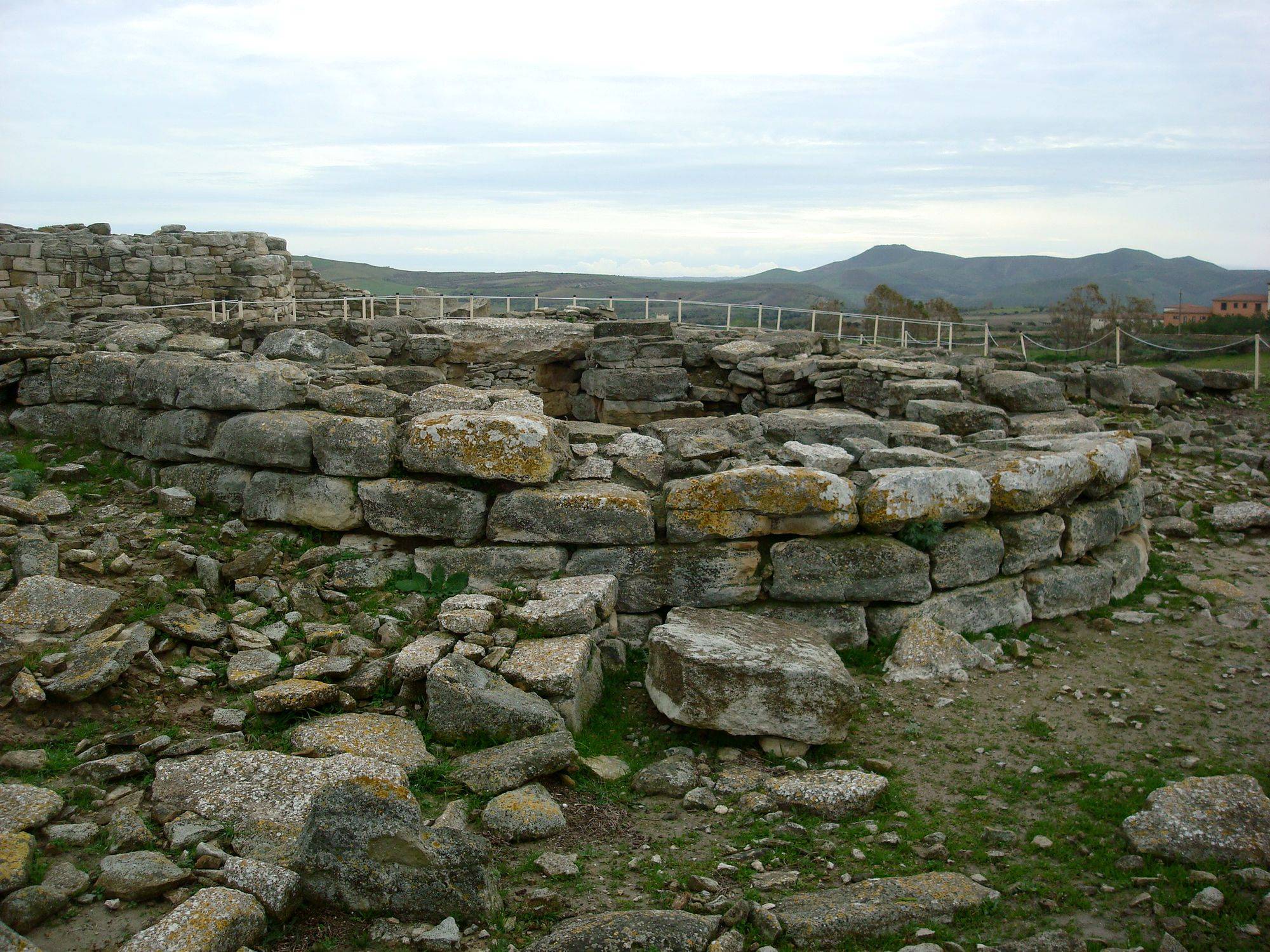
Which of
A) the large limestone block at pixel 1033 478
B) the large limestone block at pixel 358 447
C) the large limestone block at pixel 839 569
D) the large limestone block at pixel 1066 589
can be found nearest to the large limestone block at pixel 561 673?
the large limestone block at pixel 839 569

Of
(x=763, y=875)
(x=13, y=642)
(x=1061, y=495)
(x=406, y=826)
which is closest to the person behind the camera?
(x=406, y=826)

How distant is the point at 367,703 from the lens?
6.83 meters

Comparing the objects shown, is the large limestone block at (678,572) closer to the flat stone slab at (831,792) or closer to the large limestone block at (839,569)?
the large limestone block at (839,569)

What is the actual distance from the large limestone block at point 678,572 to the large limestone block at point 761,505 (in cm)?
16

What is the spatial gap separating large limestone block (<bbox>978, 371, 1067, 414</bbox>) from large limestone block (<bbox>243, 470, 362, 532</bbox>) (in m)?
9.33

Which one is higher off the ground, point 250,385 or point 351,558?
point 250,385

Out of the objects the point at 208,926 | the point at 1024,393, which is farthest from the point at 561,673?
the point at 1024,393

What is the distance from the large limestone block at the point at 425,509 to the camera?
28.3ft

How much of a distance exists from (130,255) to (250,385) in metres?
13.5

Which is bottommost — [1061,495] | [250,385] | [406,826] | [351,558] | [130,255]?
[406,826]

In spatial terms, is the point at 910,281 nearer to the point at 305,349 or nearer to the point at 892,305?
the point at 892,305

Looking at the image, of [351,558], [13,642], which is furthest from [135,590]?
[351,558]

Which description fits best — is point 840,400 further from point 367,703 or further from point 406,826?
point 406,826

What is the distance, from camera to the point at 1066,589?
946 cm
